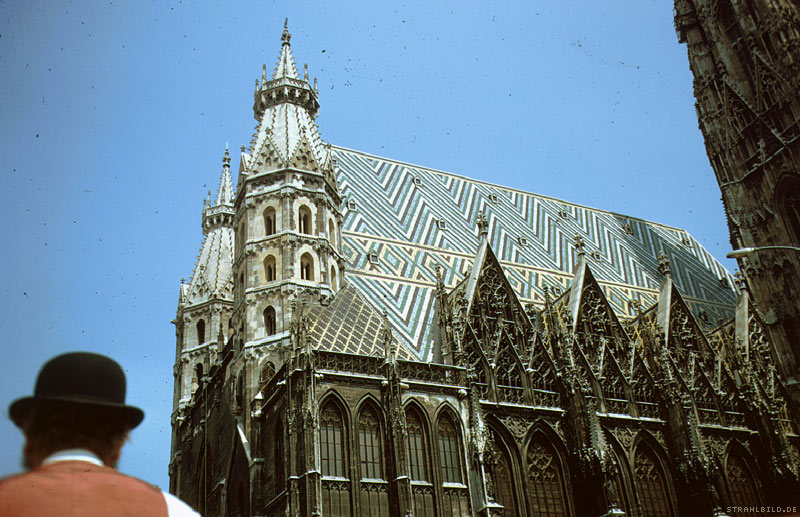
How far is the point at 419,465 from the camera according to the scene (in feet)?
75.3

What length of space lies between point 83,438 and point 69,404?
16 cm

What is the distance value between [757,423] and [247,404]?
21.0 metres

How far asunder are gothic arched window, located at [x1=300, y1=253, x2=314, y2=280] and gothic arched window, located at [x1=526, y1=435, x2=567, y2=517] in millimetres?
9837

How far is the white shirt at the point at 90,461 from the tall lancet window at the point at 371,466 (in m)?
19.5

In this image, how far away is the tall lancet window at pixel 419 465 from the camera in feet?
73.0

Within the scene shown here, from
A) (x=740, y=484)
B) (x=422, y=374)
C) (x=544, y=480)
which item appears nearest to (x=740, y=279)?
(x=740, y=484)

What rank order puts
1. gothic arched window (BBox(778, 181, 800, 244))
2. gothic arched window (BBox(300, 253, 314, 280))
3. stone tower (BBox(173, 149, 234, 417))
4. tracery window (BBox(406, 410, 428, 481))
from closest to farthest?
tracery window (BBox(406, 410, 428, 481)), gothic arched window (BBox(300, 253, 314, 280)), stone tower (BBox(173, 149, 234, 417)), gothic arched window (BBox(778, 181, 800, 244))

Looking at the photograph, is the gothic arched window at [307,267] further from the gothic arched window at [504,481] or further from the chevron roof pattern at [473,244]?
the gothic arched window at [504,481]

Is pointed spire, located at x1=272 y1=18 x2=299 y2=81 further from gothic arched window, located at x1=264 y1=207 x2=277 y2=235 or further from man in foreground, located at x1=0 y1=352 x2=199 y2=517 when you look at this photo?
man in foreground, located at x1=0 y1=352 x2=199 y2=517

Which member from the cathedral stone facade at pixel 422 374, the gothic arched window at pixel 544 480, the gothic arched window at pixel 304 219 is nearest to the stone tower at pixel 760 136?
the cathedral stone facade at pixel 422 374

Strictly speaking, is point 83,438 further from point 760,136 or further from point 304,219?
point 760,136

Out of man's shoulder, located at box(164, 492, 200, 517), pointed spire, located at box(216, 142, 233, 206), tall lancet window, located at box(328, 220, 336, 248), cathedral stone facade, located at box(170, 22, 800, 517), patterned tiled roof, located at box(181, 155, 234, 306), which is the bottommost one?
man's shoulder, located at box(164, 492, 200, 517)

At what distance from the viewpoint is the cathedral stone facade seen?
22812 millimetres

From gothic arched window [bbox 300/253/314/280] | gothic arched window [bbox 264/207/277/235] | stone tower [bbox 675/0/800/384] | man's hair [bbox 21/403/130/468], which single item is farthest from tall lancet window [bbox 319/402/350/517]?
stone tower [bbox 675/0/800/384]
